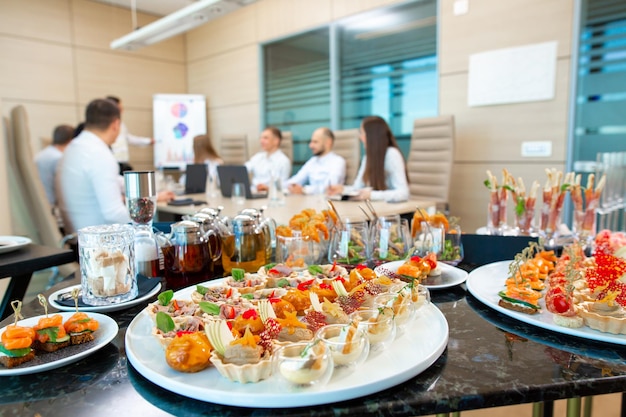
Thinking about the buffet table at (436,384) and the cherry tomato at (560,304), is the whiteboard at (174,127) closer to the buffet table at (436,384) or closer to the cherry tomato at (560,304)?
the buffet table at (436,384)

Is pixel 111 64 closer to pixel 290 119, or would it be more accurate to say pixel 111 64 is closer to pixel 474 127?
pixel 290 119

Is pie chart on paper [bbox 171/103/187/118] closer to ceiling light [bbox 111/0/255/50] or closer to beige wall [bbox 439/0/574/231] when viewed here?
ceiling light [bbox 111/0/255/50]

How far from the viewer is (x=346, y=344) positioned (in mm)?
647

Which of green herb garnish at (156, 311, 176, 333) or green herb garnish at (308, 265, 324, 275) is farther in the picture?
green herb garnish at (308, 265, 324, 275)

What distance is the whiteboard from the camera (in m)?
6.40

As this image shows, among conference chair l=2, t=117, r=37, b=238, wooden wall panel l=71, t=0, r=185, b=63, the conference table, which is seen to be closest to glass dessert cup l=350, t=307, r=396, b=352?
the conference table

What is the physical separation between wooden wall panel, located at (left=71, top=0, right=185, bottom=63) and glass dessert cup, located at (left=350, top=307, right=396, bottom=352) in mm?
6518


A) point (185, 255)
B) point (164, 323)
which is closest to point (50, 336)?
point (164, 323)

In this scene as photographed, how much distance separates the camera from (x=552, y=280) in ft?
3.24

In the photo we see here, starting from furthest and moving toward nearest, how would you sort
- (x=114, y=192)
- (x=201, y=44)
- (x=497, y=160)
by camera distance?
(x=201, y=44)
(x=497, y=160)
(x=114, y=192)

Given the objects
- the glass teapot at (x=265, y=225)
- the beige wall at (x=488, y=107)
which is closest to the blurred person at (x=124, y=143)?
the beige wall at (x=488, y=107)

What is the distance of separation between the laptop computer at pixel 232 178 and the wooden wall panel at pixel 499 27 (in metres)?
2.21

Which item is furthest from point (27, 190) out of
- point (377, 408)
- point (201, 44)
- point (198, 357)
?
point (201, 44)

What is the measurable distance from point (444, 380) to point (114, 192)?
2.33 metres
